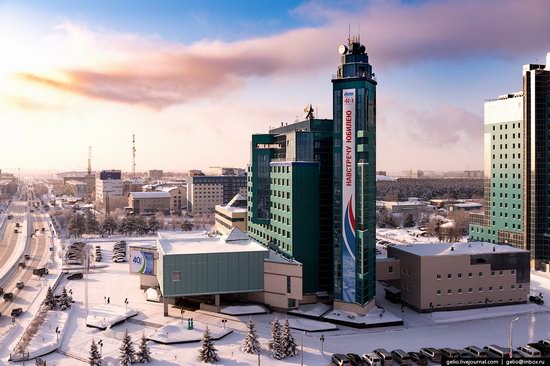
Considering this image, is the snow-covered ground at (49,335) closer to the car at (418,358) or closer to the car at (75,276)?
the car at (75,276)

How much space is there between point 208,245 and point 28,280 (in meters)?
38.7

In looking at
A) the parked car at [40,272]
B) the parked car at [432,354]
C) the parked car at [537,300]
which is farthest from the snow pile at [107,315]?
the parked car at [537,300]

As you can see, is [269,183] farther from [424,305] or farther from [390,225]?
[390,225]

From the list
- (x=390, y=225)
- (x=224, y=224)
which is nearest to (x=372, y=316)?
(x=224, y=224)

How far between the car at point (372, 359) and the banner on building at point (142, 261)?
39.4m

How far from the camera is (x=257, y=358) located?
4816 cm

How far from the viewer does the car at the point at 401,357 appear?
46469 millimetres

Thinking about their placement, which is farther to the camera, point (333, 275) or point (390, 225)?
point (390, 225)

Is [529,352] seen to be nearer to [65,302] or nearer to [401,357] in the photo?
[401,357]

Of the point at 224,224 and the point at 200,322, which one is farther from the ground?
the point at 224,224

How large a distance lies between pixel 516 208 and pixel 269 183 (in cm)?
5891

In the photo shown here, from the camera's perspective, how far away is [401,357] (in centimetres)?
4672

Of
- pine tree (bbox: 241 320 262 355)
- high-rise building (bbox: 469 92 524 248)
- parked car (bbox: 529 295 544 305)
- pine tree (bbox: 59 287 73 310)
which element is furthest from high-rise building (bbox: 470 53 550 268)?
pine tree (bbox: 59 287 73 310)

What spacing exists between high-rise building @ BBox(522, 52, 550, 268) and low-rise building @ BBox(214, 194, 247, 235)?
58.6 metres
